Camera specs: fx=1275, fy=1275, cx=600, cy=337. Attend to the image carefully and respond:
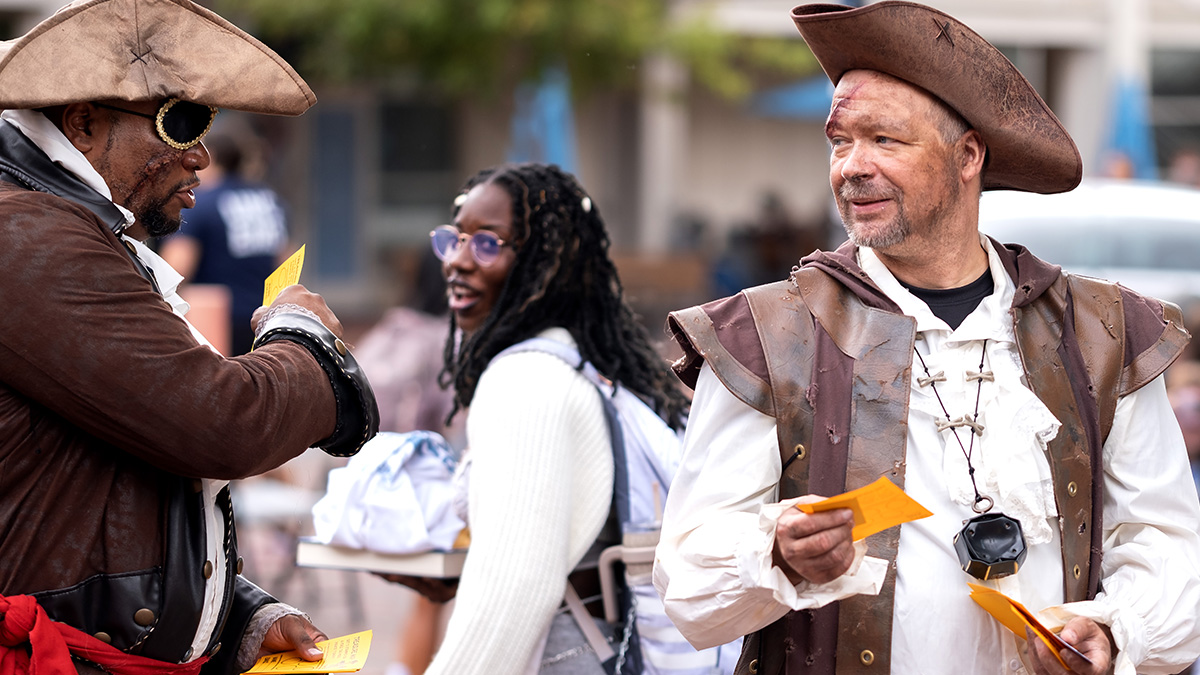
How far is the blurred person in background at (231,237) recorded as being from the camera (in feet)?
23.9

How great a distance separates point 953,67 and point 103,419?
160 cm

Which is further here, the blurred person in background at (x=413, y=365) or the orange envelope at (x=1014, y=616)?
the blurred person in background at (x=413, y=365)

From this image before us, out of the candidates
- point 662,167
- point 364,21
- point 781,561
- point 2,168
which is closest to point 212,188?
point 2,168

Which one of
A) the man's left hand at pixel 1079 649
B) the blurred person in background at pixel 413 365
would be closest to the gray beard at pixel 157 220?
the man's left hand at pixel 1079 649

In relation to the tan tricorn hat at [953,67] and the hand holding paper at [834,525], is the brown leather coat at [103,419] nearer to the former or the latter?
the hand holding paper at [834,525]

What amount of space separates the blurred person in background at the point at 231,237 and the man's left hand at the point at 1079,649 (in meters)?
5.82

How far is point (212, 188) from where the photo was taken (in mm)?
7309

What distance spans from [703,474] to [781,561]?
0.87ft

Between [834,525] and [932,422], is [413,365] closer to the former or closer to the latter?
[932,422]

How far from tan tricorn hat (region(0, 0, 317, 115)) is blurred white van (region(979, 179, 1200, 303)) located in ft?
24.9

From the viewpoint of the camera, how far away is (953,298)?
248cm

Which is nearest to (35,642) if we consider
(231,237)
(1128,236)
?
(231,237)

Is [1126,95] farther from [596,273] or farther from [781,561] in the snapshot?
[781,561]

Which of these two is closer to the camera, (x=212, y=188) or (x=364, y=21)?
(x=212, y=188)
